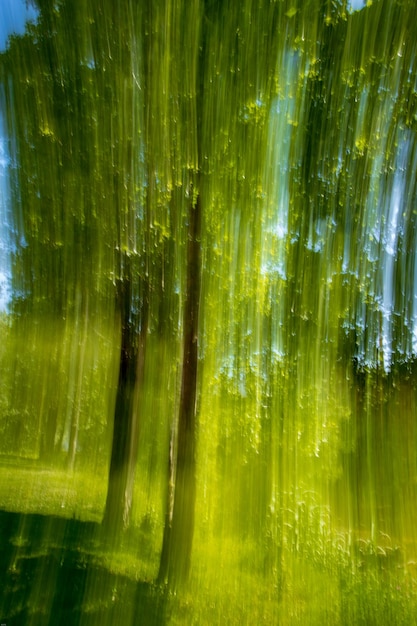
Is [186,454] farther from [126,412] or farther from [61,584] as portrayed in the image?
[61,584]

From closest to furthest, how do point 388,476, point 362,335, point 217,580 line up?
point 217,580, point 388,476, point 362,335

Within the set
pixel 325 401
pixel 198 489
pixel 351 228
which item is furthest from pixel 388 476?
pixel 351 228

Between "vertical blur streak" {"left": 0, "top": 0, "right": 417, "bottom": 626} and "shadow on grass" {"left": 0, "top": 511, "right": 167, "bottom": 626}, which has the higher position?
"vertical blur streak" {"left": 0, "top": 0, "right": 417, "bottom": 626}

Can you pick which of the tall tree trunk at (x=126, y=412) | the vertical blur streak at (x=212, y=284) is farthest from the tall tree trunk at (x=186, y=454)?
the tall tree trunk at (x=126, y=412)

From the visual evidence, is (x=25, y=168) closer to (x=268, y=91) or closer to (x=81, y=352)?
(x=81, y=352)

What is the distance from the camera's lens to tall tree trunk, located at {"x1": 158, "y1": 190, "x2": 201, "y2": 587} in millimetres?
1383

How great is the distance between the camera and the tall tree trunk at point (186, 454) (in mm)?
1383

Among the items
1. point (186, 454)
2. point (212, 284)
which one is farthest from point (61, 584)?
point (212, 284)

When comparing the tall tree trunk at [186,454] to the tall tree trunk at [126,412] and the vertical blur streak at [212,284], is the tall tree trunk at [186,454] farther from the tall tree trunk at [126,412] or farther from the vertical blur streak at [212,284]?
the tall tree trunk at [126,412]

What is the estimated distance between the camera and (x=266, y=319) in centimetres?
156

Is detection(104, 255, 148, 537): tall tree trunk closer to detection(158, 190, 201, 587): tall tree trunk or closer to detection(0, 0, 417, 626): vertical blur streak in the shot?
detection(0, 0, 417, 626): vertical blur streak

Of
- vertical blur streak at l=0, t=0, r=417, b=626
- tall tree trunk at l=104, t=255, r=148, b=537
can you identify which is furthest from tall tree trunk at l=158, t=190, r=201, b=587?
tall tree trunk at l=104, t=255, r=148, b=537

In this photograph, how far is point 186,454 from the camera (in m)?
1.47

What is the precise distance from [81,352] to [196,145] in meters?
0.79
